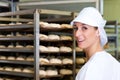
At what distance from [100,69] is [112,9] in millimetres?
2729

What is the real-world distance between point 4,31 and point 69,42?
31.1 inches

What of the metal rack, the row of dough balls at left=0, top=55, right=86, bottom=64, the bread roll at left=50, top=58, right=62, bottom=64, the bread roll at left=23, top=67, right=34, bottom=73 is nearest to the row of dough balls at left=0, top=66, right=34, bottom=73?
the bread roll at left=23, top=67, right=34, bottom=73

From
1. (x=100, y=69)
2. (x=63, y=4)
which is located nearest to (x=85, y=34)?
(x=100, y=69)

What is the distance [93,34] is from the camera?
1.19 m

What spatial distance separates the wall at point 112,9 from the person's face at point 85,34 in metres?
2.57

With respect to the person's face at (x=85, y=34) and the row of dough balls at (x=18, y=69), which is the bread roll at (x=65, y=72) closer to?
the row of dough balls at (x=18, y=69)

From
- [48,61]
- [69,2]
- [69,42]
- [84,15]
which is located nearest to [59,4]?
[69,2]

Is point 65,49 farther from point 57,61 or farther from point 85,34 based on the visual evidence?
point 85,34

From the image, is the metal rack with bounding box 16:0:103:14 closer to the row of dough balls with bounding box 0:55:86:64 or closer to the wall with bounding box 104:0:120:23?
the wall with bounding box 104:0:120:23

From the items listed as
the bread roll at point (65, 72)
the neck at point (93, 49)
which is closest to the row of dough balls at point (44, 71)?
the bread roll at point (65, 72)

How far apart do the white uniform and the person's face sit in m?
0.07

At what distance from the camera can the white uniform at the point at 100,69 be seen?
110 cm

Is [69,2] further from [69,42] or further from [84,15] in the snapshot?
[84,15]

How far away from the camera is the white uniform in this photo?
1.10 meters
